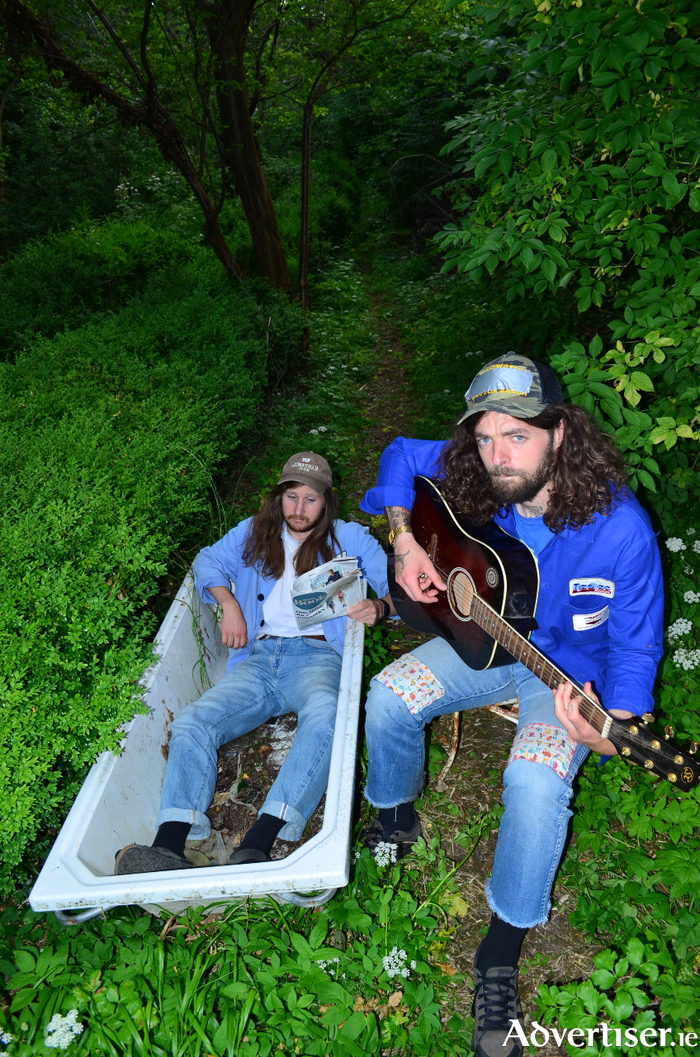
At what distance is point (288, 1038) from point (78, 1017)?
597 mm

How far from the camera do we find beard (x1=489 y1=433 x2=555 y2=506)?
204cm

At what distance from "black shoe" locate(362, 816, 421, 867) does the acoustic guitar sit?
2.42 ft

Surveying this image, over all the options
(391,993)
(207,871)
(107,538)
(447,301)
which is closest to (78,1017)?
(207,871)

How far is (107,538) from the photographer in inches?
95.0

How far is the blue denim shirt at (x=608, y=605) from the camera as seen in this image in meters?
1.85

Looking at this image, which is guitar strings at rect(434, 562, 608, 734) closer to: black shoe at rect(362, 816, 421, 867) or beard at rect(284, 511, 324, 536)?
beard at rect(284, 511, 324, 536)

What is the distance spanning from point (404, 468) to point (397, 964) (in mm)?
1741

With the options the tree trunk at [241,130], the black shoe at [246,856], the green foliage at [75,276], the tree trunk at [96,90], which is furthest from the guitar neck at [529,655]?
the tree trunk at [241,130]

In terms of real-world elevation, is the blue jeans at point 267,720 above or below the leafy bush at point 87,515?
below

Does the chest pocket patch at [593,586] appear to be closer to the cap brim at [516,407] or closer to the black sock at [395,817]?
the cap brim at [516,407]

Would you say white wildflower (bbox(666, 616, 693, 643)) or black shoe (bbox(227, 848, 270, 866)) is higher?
white wildflower (bbox(666, 616, 693, 643))

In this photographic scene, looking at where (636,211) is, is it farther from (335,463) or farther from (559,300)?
(335,463)

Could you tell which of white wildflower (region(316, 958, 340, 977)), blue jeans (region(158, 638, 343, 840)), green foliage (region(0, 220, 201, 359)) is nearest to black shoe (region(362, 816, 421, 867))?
blue jeans (region(158, 638, 343, 840))

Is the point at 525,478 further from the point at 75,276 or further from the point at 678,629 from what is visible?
the point at 75,276
